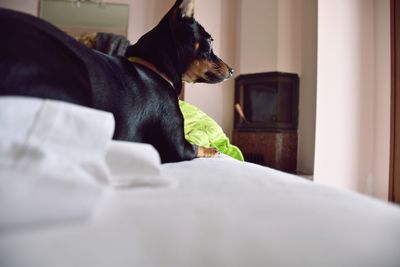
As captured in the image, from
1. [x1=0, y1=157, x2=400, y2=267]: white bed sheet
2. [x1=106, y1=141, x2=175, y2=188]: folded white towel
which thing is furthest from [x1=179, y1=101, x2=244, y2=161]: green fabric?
[x1=0, y1=157, x2=400, y2=267]: white bed sheet

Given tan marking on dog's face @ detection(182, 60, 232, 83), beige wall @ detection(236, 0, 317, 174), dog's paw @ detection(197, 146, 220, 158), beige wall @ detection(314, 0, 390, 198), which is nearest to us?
dog's paw @ detection(197, 146, 220, 158)

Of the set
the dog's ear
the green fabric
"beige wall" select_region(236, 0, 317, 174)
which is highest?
"beige wall" select_region(236, 0, 317, 174)

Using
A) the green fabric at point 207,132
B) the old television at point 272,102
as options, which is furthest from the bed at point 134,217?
the old television at point 272,102

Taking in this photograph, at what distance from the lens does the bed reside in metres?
0.24

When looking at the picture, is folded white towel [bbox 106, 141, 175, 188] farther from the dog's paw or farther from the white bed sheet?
the dog's paw

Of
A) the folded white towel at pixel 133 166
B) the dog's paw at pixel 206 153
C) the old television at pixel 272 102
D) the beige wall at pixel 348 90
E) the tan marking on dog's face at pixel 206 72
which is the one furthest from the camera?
the old television at pixel 272 102

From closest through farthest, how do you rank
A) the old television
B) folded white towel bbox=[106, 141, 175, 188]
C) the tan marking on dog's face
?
folded white towel bbox=[106, 141, 175, 188]
the tan marking on dog's face
the old television

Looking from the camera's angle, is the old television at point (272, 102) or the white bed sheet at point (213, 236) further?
the old television at point (272, 102)

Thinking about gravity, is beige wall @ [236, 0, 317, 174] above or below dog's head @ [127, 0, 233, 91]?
above

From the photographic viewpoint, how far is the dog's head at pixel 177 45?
1016mm

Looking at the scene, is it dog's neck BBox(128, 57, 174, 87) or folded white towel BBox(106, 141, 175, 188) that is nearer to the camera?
folded white towel BBox(106, 141, 175, 188)

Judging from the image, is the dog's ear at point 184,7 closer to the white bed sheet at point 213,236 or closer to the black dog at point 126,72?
the black dog at point 126,72

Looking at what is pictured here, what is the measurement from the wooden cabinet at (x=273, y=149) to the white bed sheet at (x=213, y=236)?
226cm

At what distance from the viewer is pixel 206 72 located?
124cm
